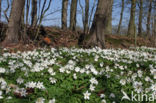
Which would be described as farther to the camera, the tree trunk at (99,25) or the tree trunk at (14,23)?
the tree trunk at (99,25)

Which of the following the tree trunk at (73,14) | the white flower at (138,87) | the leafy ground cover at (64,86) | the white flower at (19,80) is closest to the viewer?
the leafy ground cover at (64,86)

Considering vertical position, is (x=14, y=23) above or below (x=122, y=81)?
above

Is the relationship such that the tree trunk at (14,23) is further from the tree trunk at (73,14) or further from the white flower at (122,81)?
the tree trunk at (73,14)

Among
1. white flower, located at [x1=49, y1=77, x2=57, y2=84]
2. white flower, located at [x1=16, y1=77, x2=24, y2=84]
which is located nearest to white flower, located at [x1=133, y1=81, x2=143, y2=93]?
white flower, located at [x1=49, y1=77, x2=57, y2=84]

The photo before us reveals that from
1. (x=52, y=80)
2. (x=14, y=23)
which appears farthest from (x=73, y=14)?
(x=52, y=80)

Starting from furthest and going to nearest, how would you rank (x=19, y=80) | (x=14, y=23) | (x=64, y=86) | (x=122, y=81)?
(x=14, y=23) → (x=122, y=81) → (x=64, y=86) → (x=19, y=80)

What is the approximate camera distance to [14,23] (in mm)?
7027

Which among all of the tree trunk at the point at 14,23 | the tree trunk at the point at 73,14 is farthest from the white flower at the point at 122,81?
the tree trunk at the point at 73,14

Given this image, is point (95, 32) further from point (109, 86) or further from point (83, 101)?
point (83, 101)

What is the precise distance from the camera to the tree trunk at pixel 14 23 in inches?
274

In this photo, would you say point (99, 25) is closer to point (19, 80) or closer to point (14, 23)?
point (14, 23)

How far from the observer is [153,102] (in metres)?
2.76

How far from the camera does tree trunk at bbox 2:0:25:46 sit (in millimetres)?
6957

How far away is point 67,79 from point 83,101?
655mm
